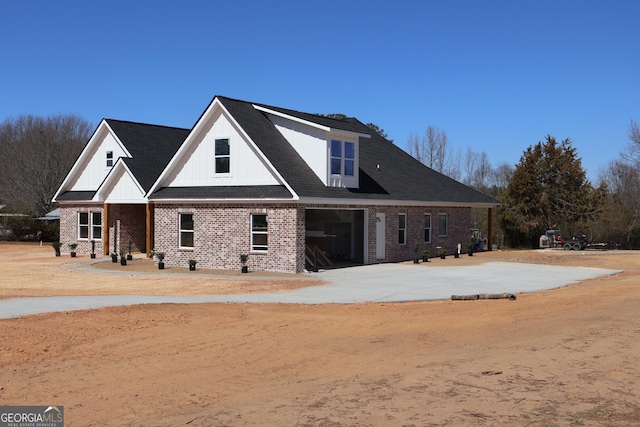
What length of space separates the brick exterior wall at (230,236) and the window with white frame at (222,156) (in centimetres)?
157

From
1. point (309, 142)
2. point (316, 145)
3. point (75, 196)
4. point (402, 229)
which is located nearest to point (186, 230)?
point (309, 142)

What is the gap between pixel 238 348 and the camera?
37.1 feet

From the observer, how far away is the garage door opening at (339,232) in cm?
3161

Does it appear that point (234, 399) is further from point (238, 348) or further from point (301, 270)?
point (301, 270)

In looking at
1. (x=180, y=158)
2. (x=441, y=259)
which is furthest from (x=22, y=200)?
(x=441, y=259)

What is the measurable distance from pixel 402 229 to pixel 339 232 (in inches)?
132

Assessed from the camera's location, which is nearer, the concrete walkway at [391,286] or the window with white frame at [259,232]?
the concrete walkway at [391,286]

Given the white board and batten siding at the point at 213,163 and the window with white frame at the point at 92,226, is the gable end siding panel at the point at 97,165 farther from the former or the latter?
the white board and batten siding at the point at 213,163

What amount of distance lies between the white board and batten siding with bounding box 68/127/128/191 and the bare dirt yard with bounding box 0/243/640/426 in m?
21.3

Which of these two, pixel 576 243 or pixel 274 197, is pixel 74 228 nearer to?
pixel 274 197

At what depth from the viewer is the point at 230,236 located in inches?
1064

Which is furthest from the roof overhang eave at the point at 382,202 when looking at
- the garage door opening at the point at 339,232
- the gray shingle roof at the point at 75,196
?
the gray shingle roof at the point at 75,196

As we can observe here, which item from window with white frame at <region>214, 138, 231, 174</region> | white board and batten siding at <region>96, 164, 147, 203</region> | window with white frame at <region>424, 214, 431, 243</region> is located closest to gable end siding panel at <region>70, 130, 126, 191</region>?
white board and batten siding at <region>96, 164, 147, 203</region>

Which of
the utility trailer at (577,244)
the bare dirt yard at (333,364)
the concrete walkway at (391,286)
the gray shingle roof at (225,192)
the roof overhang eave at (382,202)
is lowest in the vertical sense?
the bare dirt yard at (333,364)
